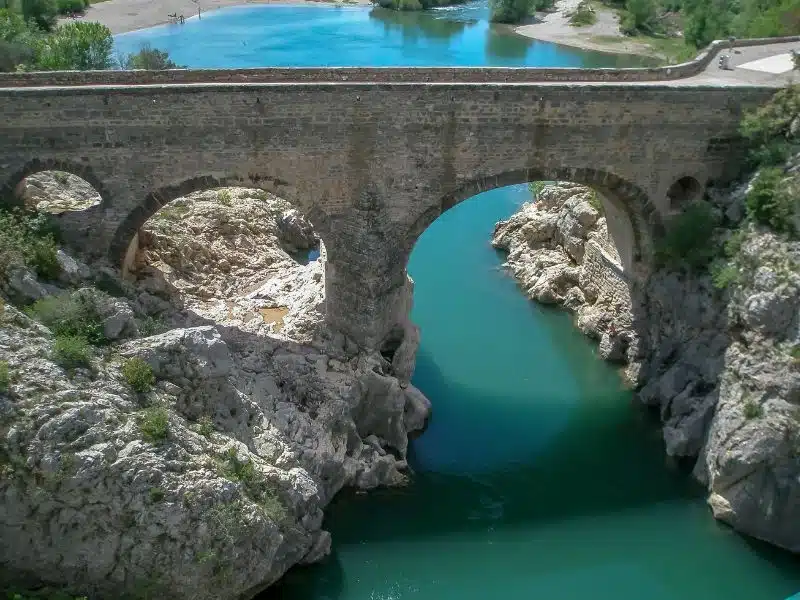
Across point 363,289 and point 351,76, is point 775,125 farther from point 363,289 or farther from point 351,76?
point 363,289

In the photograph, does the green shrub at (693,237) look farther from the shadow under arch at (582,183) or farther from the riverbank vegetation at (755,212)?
the shadow under arch at (582,183)

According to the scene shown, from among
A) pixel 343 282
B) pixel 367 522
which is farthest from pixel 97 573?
pixel 343 282

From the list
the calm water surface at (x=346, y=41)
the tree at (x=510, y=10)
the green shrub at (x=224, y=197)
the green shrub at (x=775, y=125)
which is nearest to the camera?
the green shrub at (x=775, y=125)

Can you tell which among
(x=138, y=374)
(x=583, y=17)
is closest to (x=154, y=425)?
(x=138, y=374)

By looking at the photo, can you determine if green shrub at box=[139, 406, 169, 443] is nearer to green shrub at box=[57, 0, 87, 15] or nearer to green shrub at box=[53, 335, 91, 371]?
green shrub at box=[53, 335, 91, 371]

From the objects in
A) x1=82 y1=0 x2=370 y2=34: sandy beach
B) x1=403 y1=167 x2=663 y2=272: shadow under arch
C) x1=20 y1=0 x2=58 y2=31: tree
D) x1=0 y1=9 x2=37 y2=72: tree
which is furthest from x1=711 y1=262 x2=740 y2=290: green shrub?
x1=82 y1=0 x2=370 y2=34: sandy beach

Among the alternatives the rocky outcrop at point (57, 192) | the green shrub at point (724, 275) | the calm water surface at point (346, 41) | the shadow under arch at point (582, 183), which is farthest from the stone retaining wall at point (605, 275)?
the calm water surface at point (346, 41)

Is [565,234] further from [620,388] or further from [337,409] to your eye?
[337,409]
